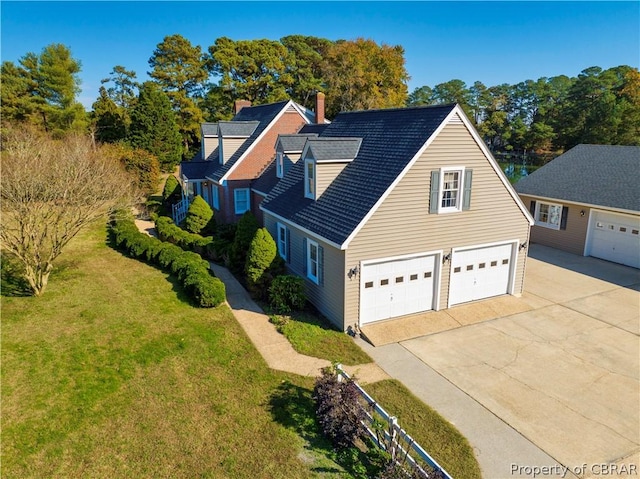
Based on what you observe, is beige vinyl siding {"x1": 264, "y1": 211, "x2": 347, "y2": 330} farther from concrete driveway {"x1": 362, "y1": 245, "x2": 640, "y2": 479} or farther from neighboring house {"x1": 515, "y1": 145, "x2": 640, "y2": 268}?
neighboring house {"x1": 515, "y1": 145, "x2": 640, "y2": 268}

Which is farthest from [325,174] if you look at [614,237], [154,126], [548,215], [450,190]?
[154,126]

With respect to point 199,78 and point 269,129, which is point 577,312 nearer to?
point 269,129

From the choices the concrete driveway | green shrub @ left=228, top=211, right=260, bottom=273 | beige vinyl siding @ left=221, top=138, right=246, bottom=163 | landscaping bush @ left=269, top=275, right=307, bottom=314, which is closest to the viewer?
the concrete driveway

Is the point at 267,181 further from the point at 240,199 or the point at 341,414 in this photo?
the point at 341,414

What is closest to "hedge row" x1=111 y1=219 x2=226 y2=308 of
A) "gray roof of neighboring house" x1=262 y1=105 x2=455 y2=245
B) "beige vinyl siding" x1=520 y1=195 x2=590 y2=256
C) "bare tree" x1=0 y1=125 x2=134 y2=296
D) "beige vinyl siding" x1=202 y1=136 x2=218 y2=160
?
"bare tree" x1=0 y1=125 x2=134 y2=296

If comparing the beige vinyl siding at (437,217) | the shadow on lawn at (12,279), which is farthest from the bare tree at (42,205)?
the beige vinyl siding at (437,217)

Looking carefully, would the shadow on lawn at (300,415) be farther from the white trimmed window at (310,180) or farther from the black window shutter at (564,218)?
the black window shutter at (564,218)
